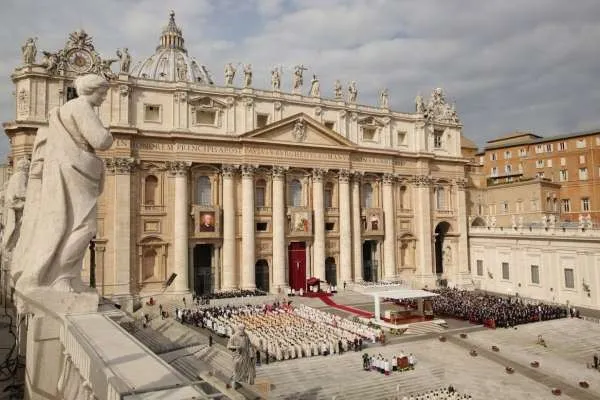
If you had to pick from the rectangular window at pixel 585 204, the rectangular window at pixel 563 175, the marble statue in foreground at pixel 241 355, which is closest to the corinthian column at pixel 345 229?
the marble statue in foreground at pixel 241 355

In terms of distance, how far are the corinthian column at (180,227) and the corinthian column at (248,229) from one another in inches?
183

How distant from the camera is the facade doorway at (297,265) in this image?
41.8m

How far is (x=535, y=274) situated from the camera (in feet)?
138

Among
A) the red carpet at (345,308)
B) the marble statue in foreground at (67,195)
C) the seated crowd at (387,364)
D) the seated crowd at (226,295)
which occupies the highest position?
the marble statue in foreground at (67,195)

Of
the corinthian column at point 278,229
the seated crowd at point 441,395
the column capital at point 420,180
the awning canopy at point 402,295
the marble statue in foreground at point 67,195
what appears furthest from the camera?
the column capital at point 420,180

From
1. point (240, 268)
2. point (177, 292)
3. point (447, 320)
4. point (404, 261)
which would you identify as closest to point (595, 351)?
point (447, 320)

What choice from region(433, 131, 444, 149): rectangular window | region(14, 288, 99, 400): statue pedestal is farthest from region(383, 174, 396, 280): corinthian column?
region(14, 288, 99, 400): statue pedestal

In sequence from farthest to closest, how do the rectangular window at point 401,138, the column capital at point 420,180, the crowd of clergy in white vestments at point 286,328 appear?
the rectangular window at point 401,138 < the column capital at point 420,180 < the crowd of clergy in white vestments at point 286,328

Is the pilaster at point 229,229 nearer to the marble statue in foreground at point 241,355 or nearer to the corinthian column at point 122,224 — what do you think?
the corinthian column at point 122,224

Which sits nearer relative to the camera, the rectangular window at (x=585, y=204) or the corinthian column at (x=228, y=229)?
the corinthian column at (x=228, y=229)

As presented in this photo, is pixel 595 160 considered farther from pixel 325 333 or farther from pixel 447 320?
pixel 325 333

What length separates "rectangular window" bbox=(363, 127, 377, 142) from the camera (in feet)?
155

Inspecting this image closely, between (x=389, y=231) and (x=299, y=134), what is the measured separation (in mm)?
13275

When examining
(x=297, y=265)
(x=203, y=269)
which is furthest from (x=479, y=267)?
(x=203, y=269)
